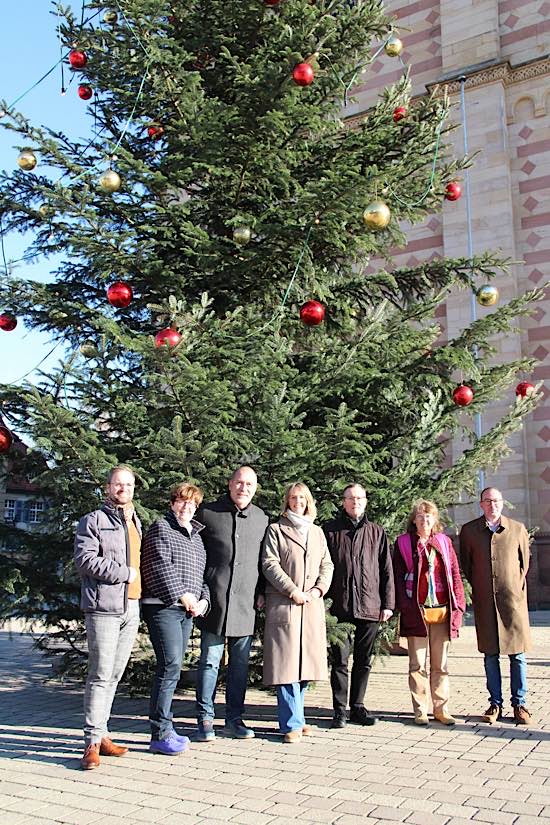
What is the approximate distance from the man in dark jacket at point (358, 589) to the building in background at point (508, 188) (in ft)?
34.2

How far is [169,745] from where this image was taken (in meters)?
5.19

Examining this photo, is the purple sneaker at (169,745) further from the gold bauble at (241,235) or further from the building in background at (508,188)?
the building in background at (508,188)

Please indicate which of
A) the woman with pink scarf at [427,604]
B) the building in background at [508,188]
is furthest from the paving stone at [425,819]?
the building in background at [508,188]

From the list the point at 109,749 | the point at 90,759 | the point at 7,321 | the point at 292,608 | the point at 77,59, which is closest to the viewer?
the point at 90,759

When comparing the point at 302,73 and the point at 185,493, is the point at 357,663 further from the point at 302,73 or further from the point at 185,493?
the point at 302,73

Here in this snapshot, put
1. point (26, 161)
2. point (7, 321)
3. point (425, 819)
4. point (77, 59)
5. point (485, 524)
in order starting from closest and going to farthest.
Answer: point (425, 819) < point (485, 524) < point (26, 161) < point (7, 321) < point (77, 59)

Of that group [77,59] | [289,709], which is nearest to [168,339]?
[289,709]

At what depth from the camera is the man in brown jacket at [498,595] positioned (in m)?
6.18

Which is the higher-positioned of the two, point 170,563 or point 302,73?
point 302,73

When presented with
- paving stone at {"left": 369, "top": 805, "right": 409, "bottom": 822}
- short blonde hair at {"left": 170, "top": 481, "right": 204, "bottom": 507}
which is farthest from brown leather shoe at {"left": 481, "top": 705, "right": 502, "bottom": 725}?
short blonde hair at {"left": 170, "top": 481, "right": 204, "bottom": 507}

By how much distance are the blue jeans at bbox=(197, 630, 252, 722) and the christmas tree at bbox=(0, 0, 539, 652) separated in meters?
1.19

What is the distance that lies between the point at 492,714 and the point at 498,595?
3.13ft

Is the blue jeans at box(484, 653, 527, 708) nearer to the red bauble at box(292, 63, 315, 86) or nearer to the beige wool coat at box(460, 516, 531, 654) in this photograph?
the beige wool coat at box(460, 516, 531, 654)

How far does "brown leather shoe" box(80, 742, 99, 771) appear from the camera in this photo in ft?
15.8
